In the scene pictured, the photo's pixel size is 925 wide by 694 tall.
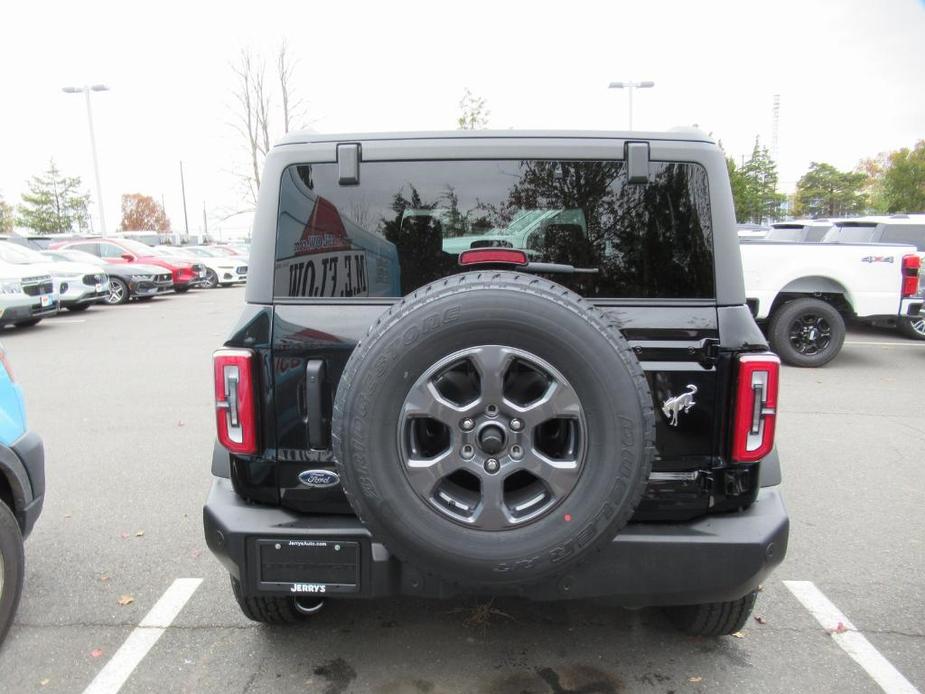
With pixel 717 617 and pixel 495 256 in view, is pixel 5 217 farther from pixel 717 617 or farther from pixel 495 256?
pixel 717 617

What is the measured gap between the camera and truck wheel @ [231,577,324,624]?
9.00ft

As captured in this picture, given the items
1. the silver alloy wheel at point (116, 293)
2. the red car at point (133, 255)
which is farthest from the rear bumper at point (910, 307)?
the red car at point (133, 255)

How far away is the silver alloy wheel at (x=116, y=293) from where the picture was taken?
56.4 feet

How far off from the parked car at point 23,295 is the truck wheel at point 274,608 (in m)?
11.0

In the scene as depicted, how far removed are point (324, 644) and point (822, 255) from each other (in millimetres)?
8284

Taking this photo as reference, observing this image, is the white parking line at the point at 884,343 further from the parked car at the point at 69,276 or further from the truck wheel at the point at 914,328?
the parked car at the point at 69,276

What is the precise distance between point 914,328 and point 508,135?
34.0ft

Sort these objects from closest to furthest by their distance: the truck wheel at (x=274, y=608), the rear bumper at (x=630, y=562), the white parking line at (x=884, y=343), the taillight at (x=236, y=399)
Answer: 1. the rear bumper at (x=630, y=562)
2. the taillight at (x=236, y=399)
3. the truck wheel at (x=274, y=608)
4. the white parking line at (x=884, y=343)

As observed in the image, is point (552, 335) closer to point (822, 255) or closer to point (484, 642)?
point (484, 642)

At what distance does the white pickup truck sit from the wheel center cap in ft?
24.7

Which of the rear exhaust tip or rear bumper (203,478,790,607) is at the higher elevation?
rear bumper (203,478,790,607)

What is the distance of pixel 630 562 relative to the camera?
2.23 metres

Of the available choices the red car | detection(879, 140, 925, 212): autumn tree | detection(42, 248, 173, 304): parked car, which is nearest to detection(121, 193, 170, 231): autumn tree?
the red car

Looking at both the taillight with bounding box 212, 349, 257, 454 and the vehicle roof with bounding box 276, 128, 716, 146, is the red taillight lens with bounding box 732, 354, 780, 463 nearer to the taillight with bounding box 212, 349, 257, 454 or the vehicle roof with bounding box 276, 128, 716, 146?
the vehicle roof with bounding box 276, 128, 716, 146
